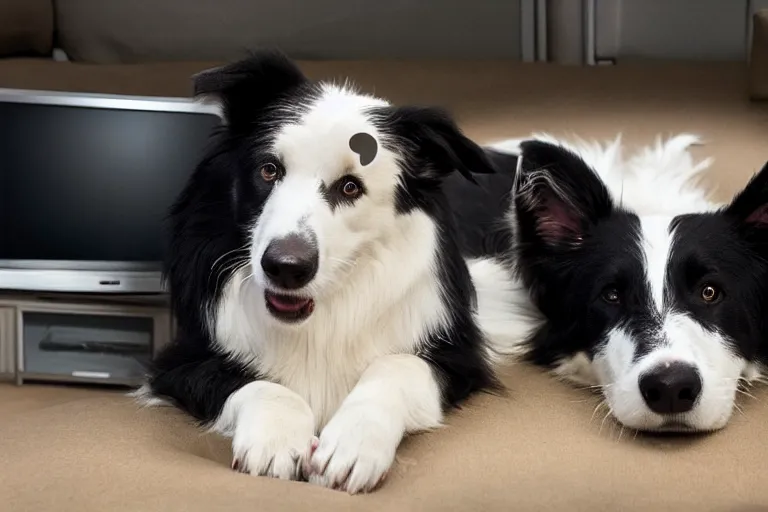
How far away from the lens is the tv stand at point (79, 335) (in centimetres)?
215

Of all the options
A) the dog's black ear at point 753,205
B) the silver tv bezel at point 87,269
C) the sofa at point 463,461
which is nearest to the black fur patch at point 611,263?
the dog's black ear at point 753,205

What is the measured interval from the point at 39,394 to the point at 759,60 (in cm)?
202

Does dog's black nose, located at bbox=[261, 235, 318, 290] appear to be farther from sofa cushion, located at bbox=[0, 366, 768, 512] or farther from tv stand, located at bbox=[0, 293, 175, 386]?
tv stand, located at bbox=[0, 293, 175, 386]

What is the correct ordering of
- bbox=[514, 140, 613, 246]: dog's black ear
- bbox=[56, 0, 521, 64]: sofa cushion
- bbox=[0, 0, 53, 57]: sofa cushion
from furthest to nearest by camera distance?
bbox=[56, 0, 521, 64]: sofa cushion, bbox=[0, 0, 53, 57]: sofa cushion, bbox=[514, 140, 613, 246]: dog's black ear

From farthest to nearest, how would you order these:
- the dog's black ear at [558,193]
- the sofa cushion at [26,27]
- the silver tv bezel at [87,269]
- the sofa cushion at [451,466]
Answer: the sofa cushion at [26,27]
the silver tv bezel at [87,269]
the dog's black ear at [558,193]
the sofa cushion at [451,466]

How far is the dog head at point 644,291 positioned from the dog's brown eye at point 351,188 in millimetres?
493

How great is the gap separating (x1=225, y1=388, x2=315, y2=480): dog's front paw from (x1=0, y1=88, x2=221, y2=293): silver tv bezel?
2.78ft

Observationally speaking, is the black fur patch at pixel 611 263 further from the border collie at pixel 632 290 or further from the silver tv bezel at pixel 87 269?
the silver tv bezel at pixel 87 269

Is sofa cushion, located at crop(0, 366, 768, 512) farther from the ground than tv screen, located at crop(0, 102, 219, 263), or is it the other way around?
tv screen, located at crop(0, 102, 219, 263)

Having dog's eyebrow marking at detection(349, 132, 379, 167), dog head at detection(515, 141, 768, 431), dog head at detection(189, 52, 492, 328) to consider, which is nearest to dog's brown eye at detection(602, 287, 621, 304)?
dog head at detection(515, 141, 768, 431)

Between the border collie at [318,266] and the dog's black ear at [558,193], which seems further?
the dog's black ear at [558,193]

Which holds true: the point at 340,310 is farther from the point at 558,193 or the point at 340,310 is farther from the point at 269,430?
the point at 558,193

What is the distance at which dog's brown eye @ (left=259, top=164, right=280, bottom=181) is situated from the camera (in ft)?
4.86

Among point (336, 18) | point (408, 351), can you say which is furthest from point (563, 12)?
point (408, 351)
